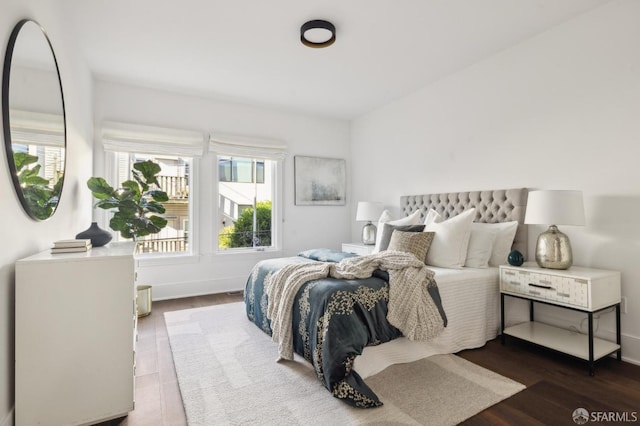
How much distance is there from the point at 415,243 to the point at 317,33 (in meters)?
2.06

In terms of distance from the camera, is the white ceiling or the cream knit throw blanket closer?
the cream knit throw blanket

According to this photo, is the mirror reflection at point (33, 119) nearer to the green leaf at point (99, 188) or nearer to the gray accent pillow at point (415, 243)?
the green leaf at point (99, 188)

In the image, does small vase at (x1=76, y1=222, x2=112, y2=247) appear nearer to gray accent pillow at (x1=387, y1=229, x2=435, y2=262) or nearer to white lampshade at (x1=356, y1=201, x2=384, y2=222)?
gray accent pillow at (x1=387, y1=229, x2=435, y2=262)

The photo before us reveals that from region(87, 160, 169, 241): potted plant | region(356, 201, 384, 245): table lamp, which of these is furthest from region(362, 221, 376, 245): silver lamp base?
region(87, 160, 169, 241): potted plant

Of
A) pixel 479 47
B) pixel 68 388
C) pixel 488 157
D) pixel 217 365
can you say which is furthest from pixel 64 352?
pixel 479 47

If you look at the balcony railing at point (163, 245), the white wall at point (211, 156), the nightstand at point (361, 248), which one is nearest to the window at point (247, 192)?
the white wall at point (211, 156)

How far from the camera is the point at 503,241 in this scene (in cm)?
314

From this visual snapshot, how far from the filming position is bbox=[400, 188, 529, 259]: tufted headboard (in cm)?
312

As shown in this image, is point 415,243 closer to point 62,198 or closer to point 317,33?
point 317,33

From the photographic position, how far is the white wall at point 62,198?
1582 mm

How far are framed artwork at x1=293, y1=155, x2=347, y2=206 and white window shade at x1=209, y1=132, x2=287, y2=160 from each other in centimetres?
34

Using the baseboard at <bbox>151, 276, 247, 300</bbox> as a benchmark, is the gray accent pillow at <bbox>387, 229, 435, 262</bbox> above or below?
above

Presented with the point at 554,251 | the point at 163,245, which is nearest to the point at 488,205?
the point at 554,251

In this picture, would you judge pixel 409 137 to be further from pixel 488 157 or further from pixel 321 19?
pixel 321 19
